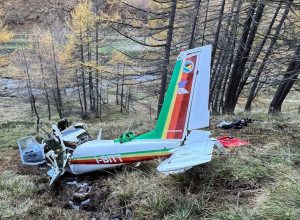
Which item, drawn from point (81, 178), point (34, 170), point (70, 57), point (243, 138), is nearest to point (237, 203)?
point (243, 138)

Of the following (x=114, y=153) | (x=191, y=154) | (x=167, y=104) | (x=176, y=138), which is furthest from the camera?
(x=114, y=153)

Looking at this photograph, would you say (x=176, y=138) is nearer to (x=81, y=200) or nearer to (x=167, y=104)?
(x=167, y=104)

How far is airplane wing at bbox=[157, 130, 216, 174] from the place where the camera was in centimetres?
416

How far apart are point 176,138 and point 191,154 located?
921mm

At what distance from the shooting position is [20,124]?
68.9ft

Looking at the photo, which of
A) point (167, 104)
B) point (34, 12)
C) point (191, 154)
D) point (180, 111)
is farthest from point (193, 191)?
point (34, 12)

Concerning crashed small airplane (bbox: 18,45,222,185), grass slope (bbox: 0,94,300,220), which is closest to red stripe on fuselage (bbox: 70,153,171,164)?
crashed small airplane (bbox: 18,45,222,185)

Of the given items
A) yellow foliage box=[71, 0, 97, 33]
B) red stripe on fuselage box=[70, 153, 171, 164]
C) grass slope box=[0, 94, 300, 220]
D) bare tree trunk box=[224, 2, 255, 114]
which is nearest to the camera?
grass slope box=[0, 94, 300, 220]

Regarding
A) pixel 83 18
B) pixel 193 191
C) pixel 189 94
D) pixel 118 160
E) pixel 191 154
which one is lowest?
pixel 83 18

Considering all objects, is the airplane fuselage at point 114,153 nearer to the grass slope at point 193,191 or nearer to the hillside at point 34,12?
the grass slope at point 193,191

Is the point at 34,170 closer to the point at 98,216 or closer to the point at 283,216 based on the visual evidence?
the point at 98,216

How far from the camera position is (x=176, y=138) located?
17.9 feet

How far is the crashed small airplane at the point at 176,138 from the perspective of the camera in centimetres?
479

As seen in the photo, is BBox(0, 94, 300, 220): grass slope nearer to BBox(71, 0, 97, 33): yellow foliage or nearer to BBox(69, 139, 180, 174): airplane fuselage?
BBox(69, 139, 180, 174): airplane fuselage
